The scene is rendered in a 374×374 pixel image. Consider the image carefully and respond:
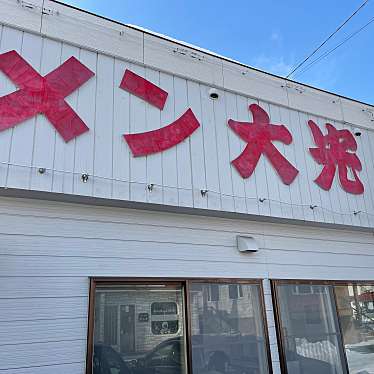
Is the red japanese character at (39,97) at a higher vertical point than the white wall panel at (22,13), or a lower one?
lower

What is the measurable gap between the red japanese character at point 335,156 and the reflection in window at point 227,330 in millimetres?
1822

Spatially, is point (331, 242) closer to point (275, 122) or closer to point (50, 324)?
point (275, 122)

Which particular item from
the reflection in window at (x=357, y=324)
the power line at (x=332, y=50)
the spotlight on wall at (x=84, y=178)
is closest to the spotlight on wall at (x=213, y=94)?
the spotlight on wall at (x=84, y=178)

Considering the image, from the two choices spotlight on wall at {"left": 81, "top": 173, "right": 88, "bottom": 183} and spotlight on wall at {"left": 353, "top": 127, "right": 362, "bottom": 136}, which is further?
spotlight on wall at {"left": 353, "top": 127, "right": 362, "bottom": 136}

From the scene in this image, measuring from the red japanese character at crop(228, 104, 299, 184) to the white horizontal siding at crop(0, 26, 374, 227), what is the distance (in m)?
0.08

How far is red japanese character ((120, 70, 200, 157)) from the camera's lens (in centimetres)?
320

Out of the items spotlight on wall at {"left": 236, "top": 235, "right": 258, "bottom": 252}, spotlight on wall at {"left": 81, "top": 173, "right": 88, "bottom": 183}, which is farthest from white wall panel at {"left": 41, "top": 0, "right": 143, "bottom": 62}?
spotlight on wall at {"left": 236, "top": 235, "right": 258, "bottom": 252}

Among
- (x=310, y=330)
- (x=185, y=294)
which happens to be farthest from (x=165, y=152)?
(x=310, y=330)

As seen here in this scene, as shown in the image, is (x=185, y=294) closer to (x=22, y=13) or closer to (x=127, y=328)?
(x=127, y=328)

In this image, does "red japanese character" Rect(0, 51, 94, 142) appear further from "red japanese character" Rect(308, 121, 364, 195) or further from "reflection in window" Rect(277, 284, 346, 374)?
"red japanese character" Rect(308, 121, 364, 195)

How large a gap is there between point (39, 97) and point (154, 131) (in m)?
1.05

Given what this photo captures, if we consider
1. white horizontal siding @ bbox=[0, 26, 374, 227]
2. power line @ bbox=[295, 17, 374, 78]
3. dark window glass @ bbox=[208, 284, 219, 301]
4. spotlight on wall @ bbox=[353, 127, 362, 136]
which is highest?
power line @ bbox=[295, 17, 374, 78]

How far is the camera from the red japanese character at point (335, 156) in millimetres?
4383

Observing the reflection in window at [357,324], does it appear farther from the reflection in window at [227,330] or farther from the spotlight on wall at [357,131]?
the spotlight on wall at [357,131]
